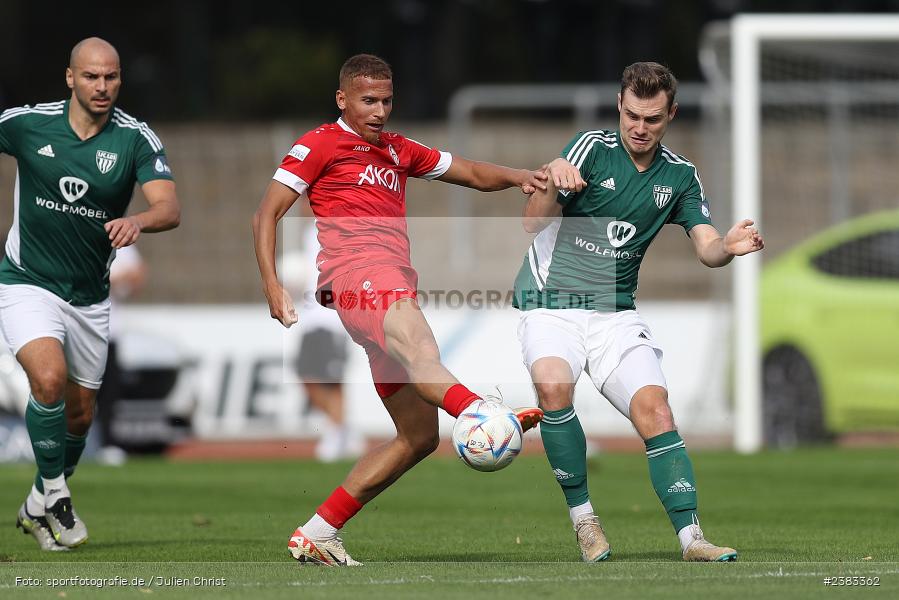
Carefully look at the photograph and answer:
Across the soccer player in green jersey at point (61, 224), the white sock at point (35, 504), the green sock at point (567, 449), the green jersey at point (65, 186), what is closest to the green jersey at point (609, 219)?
the green sock at point (567, 449)

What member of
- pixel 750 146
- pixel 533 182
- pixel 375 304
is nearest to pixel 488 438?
pixel 375 304

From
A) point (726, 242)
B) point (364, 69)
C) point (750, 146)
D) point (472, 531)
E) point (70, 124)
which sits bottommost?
point (472, 531)

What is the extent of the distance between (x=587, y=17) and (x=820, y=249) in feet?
44.5

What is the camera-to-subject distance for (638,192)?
805cm

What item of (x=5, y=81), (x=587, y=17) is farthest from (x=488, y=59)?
(x=5, y=81)

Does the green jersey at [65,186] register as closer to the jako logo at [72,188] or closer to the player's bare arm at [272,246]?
the jako logo at [72,188]

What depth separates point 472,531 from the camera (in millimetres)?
9898

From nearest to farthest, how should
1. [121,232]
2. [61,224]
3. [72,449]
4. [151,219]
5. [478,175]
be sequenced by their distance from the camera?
1. [121,232]
2. [478,175]
3. [151,219]
4. [61,224]
5. [72,449]

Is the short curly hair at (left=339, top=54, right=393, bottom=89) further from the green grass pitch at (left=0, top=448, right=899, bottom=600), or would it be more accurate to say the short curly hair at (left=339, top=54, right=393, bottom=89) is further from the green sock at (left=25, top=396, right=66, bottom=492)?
the green sock at (left=25, top=396, right=66, bottom=492)

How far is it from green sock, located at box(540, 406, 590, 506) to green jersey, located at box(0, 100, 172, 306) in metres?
2.63

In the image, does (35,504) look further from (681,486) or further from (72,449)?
(681,486)

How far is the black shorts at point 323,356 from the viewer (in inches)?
639

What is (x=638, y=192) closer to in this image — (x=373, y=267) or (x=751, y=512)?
(x=373, y=267)

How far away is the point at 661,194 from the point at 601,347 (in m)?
0.80
